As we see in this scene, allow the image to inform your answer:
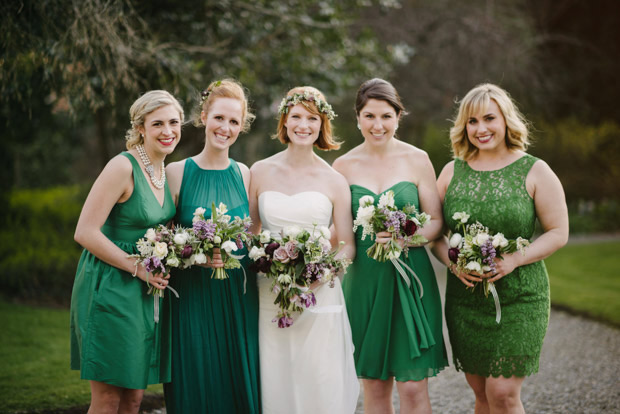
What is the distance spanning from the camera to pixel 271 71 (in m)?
10.3

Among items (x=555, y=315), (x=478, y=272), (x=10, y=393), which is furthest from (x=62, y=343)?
(x=555, y=315)

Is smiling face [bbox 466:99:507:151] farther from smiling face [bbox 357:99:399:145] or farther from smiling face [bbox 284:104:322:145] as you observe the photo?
smiling face [bbox 284:104:322:145]

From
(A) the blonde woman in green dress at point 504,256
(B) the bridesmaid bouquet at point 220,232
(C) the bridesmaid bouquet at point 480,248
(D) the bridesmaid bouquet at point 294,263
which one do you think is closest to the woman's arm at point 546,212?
(A) the blonde woman in green dress at point 504,256

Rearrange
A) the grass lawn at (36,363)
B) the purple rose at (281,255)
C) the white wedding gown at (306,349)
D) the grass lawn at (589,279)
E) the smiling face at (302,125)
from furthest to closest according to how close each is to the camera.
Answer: the grass lawn at (589,279) < the grass lawn at (36,363) < the smiling face at (302,125) < the white wedding gown at (306,349) < the purple rose at (281,255)

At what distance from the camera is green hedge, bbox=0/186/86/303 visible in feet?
32.9

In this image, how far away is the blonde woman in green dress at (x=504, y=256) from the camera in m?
3.94

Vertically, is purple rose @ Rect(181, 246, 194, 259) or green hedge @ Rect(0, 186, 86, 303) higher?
green hedge @ Rect(0, 186, 86, 303)

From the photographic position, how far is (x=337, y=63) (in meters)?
10.6

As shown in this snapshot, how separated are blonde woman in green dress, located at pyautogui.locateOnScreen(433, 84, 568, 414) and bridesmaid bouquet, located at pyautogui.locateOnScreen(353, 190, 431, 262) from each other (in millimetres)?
380

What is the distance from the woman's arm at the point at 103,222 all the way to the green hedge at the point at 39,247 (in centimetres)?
694

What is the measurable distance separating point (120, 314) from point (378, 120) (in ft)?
7.56

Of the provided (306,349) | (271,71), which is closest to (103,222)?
(306,349)

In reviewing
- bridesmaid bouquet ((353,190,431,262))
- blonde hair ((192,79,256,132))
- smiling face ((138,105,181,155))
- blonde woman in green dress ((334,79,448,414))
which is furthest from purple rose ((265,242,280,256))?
blonde hair ((192,79,256,132))

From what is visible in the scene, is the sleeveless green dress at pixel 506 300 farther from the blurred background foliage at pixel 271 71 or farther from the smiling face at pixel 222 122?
the smiling face at pixel 222 122
